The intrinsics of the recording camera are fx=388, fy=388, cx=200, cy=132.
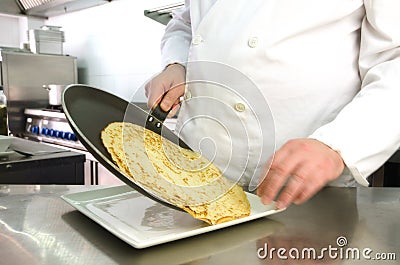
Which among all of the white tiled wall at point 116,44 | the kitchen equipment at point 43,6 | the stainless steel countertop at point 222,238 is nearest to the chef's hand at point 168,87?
the stainless steel countertop at point 222,238

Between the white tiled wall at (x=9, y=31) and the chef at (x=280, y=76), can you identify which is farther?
the white tiled wall at (x=9, y=31)

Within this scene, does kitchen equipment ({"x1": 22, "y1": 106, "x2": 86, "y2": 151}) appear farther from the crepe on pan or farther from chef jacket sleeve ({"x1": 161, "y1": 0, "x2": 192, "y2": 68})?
the crepe on pan

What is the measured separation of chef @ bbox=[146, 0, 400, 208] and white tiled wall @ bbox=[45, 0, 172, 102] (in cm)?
187

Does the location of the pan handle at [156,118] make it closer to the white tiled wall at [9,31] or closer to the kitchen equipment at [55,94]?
the kitchen equipment at [55,94]

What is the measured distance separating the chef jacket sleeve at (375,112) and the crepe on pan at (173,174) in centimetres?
17

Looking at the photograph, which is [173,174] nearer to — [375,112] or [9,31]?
[375,112]

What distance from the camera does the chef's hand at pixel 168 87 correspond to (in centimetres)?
83

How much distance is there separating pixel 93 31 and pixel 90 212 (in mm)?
3192

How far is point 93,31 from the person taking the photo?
349 centimetres

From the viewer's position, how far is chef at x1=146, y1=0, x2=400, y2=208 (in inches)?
27.8

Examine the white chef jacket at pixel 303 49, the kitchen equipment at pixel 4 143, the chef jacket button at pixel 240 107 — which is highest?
the white chef jacket at pixel 303 49

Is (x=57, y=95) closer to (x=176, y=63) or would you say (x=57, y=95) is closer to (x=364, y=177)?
(x=176, y=63)

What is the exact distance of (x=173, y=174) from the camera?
1.89ft
